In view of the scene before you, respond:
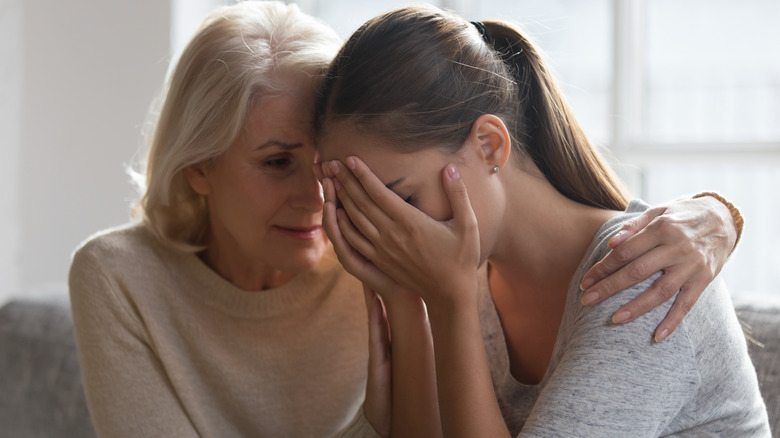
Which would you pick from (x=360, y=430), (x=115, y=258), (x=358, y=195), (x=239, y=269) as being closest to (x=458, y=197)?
(x=358, y=195)

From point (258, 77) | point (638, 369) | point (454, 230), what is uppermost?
point (258, 77)

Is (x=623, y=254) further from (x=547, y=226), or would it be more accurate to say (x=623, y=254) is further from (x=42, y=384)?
(x=42, y=384)

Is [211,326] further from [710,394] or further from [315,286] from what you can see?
[710,394]

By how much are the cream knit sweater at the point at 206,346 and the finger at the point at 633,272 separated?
0.58 meters

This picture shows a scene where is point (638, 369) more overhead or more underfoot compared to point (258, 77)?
more underfoot

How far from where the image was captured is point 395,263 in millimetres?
1280

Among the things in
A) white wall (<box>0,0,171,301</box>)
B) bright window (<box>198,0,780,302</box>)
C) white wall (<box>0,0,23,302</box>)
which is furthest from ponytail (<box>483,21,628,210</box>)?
white wall (<box>0,0,23,302</box>)

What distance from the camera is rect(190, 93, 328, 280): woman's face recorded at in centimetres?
141

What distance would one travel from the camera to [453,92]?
1.20m

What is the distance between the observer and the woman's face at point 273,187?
141 cm

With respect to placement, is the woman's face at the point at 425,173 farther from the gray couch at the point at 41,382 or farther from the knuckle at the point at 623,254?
the gray couch at the point at 41,382

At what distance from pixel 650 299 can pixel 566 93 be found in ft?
7.50

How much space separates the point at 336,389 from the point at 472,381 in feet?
1.75

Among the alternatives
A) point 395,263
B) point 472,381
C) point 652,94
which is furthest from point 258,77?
point 652,94
